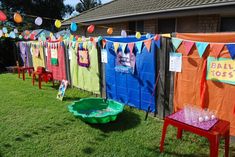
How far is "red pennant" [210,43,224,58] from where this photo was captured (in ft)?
10.9

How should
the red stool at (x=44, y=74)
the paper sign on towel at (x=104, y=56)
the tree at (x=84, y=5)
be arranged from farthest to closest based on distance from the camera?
the tree at (x=84, y=5) < the red stool at (x=44, y=74) < the paper sign on towel at (x=104, y=56)

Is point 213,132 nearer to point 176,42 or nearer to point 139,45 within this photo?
point 176,42

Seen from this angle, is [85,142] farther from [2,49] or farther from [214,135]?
[2,49]

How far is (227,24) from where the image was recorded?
6.91 m

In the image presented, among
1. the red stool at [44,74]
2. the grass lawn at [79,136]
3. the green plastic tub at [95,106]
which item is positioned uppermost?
the red stool at [44,74]

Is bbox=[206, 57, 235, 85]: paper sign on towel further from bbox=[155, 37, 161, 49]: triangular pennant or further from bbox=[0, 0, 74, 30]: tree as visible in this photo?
bbox=[0, 0, 74, 30]: tree

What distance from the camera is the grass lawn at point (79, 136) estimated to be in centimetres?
340

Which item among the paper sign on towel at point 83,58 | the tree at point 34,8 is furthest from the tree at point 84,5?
the paper sign on towel at point 83,58

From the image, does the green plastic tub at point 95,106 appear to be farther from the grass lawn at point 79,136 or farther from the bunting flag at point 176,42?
the bunting flag at point 176,42

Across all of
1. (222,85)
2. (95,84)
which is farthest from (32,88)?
(222,85)

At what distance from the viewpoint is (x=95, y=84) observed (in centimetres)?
642

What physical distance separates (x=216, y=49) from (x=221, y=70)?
366mm

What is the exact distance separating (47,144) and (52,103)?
2.36 m

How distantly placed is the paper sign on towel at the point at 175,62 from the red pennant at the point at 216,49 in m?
0.65
